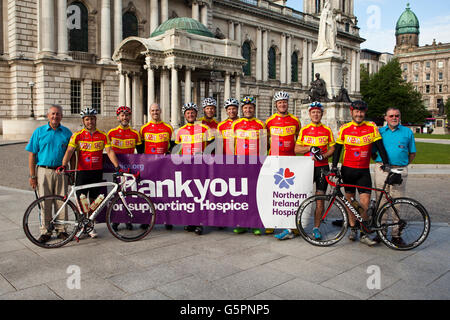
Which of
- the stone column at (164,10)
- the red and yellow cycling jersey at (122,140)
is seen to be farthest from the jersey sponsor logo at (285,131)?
the stone column at (164,10)

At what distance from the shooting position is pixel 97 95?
1464 inches

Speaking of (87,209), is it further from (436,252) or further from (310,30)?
(310,30)

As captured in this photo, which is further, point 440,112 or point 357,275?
point 440,112

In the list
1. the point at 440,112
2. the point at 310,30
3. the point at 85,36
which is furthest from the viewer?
the point at 440,112

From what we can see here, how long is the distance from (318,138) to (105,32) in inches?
1351

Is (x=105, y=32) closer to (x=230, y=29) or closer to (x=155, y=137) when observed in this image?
(x=230, y=29)

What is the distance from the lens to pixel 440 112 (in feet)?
326

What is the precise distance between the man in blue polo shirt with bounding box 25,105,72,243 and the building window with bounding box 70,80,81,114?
31.4m

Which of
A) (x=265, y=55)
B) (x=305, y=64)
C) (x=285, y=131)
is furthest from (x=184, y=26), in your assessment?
(x=305, y=64)

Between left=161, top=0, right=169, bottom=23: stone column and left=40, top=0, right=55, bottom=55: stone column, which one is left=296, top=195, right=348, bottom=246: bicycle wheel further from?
left=161, top=0, right=169, bottom=23: stone column

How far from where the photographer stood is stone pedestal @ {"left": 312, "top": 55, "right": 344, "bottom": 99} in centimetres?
2256

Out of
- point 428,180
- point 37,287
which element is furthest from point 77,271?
point 428,180

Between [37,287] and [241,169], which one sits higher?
[241,169]
